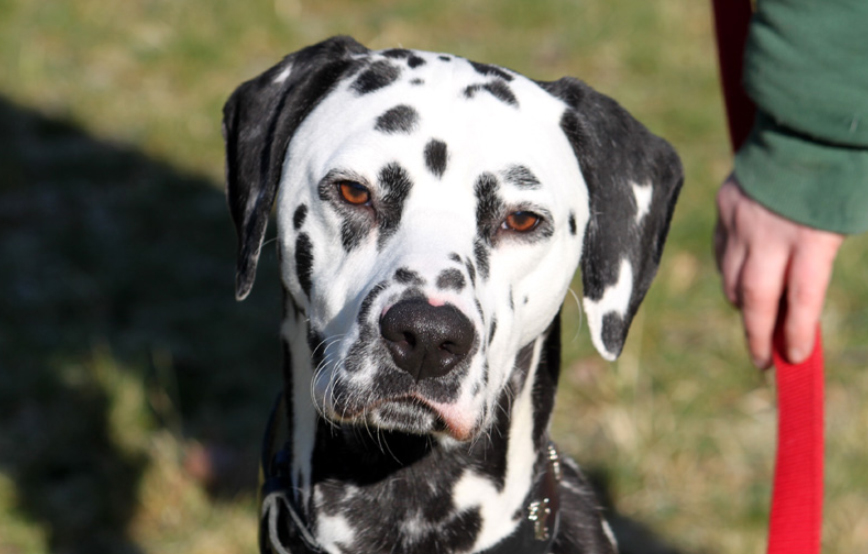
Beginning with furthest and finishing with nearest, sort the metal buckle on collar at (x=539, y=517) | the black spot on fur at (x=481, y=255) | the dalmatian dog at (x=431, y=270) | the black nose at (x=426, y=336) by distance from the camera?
the metal buckle on collar at (x=539, y=517) < the black spot on fur at (x=481, y=255) < the dalmatian dog at (x=431, y=270) < the black nose at (x=426, y=336)

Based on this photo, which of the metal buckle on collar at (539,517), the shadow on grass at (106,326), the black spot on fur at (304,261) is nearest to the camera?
the black spot on fur at (304,261)

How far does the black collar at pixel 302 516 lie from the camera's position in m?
2.80

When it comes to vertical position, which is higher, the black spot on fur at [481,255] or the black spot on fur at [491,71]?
the black spot on fur at [491,71]

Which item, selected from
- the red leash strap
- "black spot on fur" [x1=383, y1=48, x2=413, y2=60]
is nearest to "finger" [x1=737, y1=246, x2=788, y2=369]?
the red leash strap

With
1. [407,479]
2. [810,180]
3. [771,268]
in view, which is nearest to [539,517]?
[407,479]

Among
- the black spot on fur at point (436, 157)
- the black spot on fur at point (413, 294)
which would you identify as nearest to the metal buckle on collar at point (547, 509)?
the black spot on fur at point (413, 294)

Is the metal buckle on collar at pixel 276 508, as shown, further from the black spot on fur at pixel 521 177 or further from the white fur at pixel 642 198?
the white fur at pixel 642 198

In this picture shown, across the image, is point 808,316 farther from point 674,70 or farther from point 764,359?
point 674,70

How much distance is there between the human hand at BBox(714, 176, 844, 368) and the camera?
2764 millimetres

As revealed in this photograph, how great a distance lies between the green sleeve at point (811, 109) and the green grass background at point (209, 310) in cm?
205

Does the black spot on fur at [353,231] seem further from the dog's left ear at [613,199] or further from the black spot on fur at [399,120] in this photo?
the dog's left ear at [613,199]

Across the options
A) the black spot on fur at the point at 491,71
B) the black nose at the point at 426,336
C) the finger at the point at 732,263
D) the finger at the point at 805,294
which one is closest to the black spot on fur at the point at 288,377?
the black nose at the point at 426,336

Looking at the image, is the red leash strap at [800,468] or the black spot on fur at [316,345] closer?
the black spot on fur at [316,345]

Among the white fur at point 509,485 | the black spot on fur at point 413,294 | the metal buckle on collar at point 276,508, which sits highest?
the black spot on fur at point 413,294
